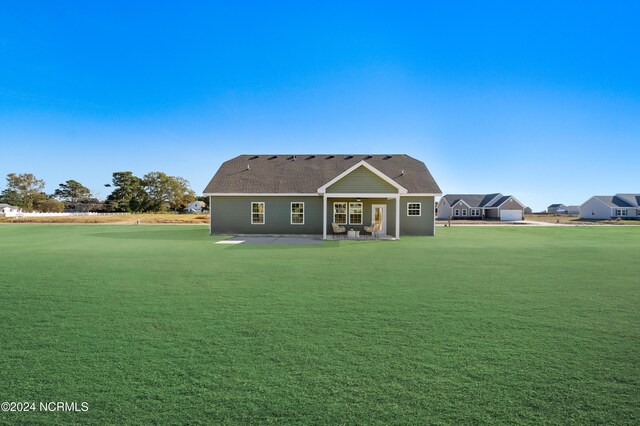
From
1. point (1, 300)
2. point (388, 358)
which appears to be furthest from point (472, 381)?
point (1, 300)

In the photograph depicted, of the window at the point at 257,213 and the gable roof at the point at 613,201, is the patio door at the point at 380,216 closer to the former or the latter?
the window at the point at 257,213

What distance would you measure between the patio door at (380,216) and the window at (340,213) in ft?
5.88

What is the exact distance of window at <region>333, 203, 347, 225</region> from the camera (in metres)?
23.6

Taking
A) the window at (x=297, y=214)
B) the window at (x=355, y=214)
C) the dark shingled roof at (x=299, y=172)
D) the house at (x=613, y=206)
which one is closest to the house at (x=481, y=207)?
the house at (x=613, y=206)

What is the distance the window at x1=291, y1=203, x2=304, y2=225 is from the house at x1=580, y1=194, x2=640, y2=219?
7308cm

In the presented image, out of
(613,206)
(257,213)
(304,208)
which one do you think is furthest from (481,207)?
(257,213)

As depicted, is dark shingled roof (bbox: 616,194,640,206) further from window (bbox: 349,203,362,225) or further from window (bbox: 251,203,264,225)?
window (bbox: 251,203,264,225)

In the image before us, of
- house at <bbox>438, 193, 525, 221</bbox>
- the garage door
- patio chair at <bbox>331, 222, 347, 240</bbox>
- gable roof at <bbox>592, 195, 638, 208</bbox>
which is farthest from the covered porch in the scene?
gable roof at <bbox>592, 195, 638, 208</bbox>

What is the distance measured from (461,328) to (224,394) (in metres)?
3.42

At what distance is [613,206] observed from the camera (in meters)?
70.2

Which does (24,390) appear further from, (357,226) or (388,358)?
(357,226)

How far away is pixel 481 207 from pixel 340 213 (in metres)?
56.2

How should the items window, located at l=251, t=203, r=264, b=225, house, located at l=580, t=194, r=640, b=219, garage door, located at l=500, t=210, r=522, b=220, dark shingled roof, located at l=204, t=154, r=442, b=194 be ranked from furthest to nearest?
house, located at l=580, t=194, r=640, b=219, garage door, located at l=500, t=210, r=522, b=220, dark shingled roof, located at l=204, t=154, r=442, b=194, window, located at l=251, t=203, r=264, b=225

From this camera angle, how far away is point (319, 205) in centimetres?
2373
